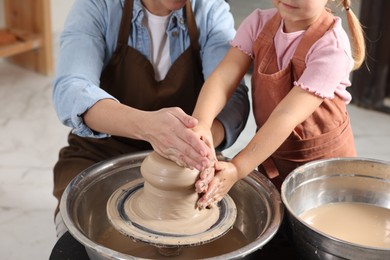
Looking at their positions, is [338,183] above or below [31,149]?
above

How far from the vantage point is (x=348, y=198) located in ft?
Answer: 3.88

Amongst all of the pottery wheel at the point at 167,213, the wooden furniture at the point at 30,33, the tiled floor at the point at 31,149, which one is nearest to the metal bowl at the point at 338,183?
the pottery wheel at the point at 167,213

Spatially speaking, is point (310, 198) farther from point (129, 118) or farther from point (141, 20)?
point (141, 20)

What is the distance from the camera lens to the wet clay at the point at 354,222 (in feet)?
3.44

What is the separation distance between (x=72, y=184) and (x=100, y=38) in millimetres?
411

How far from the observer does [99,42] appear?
139 centimetres

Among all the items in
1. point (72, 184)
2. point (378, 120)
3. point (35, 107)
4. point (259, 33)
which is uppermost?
point (259, 33)

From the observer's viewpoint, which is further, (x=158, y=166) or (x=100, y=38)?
(x=100, y=38)

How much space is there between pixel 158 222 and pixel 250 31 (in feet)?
1.53

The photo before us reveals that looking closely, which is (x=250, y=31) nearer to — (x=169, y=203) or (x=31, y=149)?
(x=169, y=203)

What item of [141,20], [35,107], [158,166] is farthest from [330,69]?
[35,107]

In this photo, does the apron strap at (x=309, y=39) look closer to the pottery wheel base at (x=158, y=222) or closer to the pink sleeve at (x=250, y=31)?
the pink sleeve at (x=250, y=31)

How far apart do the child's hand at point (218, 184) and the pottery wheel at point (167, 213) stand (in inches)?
0.9

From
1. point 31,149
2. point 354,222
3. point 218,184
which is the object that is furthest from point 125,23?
point 31,149
